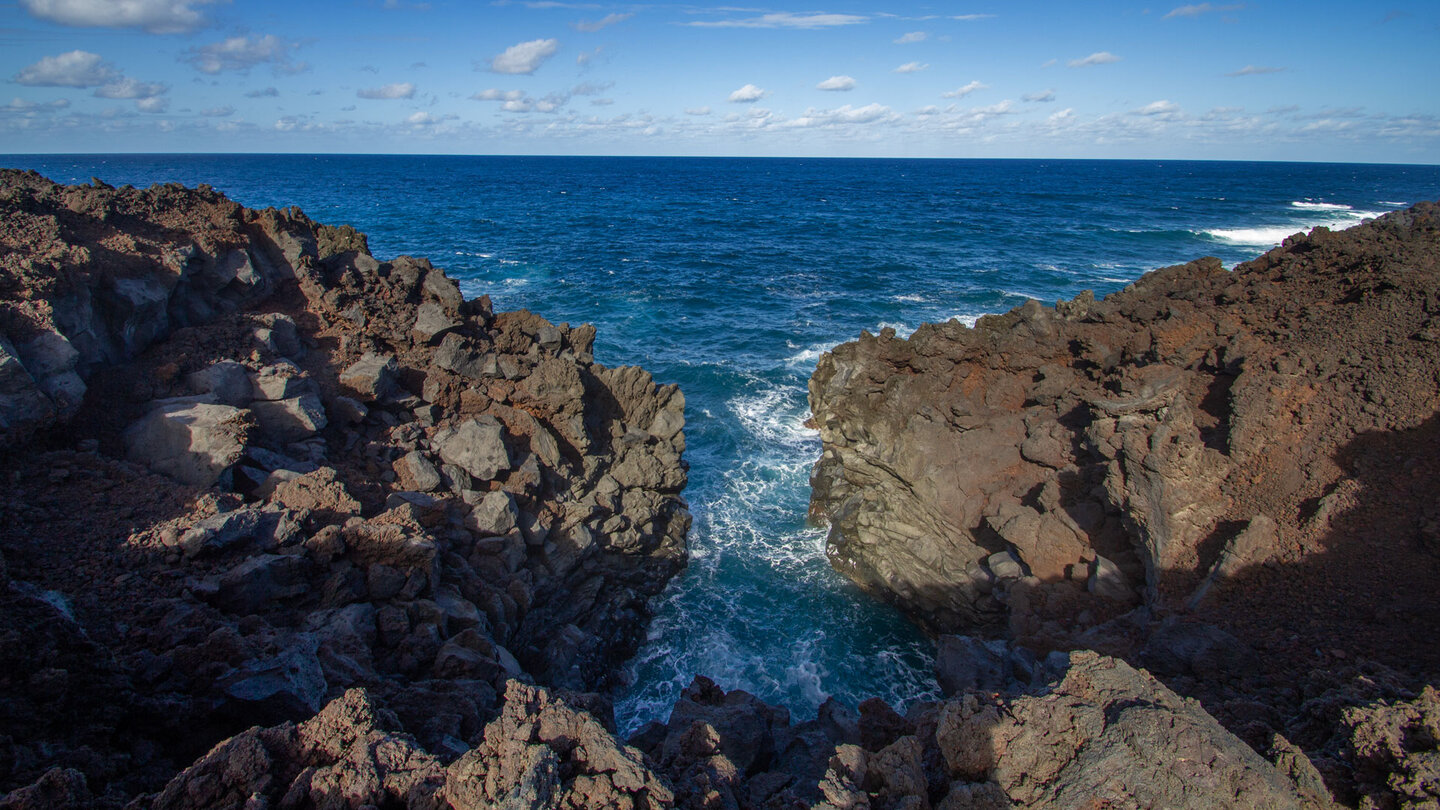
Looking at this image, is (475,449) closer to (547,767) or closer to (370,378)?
(370,378)

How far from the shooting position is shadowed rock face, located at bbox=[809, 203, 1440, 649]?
36.1 feet

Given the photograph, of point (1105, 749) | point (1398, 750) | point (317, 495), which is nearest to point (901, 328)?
point (317, 495)

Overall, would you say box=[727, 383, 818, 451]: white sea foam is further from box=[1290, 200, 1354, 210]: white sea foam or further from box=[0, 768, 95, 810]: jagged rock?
box=[1290, 200, 1354, 210]: white sea foam

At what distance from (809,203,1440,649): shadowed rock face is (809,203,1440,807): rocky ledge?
46 millimetres

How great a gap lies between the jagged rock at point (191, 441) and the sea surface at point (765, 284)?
8166 mm

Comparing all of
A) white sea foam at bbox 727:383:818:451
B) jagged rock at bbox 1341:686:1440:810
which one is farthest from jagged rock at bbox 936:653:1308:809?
white sea foam at bbox 727:383:818:451

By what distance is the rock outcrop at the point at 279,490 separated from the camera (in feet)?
21.5

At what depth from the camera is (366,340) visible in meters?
15.1

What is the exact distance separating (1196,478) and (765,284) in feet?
115

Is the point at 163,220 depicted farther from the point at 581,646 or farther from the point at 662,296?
the point at 662,296

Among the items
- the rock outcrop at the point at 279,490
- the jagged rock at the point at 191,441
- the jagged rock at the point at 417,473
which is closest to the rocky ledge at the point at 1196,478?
the rock outcrop at the point at 279,490

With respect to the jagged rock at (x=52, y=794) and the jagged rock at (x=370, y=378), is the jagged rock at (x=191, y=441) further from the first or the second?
the jagged rock at (x=52, y=794)

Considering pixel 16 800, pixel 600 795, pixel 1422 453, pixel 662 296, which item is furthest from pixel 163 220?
pixel 662 296

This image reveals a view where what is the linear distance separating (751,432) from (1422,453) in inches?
654
